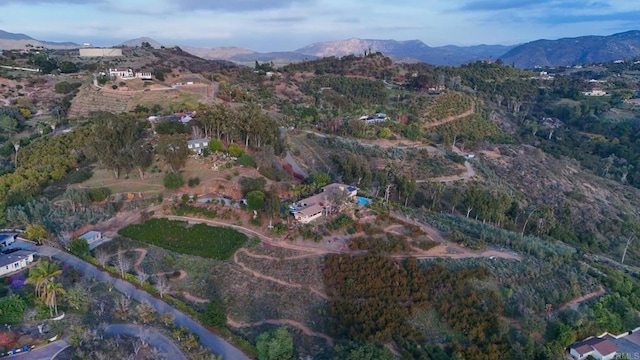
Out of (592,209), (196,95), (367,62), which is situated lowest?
(592,209)

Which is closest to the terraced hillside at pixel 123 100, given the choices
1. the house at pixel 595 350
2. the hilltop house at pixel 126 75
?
the hilltop house at pixel 126 75

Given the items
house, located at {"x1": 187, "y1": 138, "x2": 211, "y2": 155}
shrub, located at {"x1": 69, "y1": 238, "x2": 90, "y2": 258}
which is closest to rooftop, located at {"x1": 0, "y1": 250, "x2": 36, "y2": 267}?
shrub, located at {"x1": 69, "y1": 238, "x2": 90, "y2": 258}

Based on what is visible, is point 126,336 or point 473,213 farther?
point 473,213

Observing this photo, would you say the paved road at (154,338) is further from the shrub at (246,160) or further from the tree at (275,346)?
the shrub at (246,160)

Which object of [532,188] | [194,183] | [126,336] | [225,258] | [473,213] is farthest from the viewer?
[532,188]

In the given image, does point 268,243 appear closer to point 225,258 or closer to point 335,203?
point 225,258

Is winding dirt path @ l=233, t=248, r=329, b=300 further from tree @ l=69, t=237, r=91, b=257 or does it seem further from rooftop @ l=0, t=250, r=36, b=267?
rooftop @ l=0, t=250, r=36, b=267

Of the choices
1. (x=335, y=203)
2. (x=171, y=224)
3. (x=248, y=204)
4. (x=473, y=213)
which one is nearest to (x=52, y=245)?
(x=171, y=224)

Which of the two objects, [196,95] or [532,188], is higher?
[196,95]
